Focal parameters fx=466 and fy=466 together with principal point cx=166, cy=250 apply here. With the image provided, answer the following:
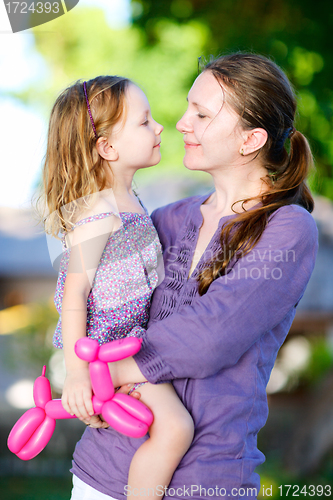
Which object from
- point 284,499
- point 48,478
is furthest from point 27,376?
point 284,499

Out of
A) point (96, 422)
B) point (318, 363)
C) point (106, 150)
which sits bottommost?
point (318, 363)

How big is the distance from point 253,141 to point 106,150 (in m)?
0.45

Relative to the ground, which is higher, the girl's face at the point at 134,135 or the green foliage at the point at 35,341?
the girl's face at the point at 134,135

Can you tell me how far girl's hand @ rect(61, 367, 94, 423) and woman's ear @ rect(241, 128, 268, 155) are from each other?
800mm

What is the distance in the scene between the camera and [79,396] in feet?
3.71

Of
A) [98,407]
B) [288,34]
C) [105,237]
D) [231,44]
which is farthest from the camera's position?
[231,44]

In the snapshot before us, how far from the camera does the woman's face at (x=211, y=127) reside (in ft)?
4.53

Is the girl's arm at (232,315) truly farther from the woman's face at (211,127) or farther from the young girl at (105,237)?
the woman's face at (211,127)

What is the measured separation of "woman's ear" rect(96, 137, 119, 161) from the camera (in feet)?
4.72

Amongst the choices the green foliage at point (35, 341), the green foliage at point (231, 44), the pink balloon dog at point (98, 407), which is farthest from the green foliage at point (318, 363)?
the pink balloon dog at point (98, 407)

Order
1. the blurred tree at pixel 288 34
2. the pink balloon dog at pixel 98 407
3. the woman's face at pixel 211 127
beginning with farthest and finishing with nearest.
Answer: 1. the blurred tree at pixel 288 34
2. the woman's face at pixel 211 127
3. the pink balloon dog at pixel 98 407

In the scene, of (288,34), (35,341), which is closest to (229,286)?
(288,34)

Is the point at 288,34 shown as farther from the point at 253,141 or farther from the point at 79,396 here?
the point at 79,396

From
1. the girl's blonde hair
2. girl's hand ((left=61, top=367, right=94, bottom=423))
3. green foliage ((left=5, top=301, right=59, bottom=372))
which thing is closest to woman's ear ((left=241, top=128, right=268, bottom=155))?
the girl's blonde hair
